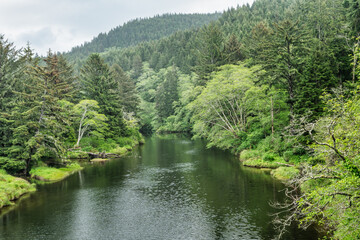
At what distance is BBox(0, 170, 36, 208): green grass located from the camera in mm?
25303

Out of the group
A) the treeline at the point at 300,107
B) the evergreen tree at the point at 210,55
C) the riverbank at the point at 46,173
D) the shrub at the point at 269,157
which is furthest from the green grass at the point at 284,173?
the evergreen tree at the point at 210,55

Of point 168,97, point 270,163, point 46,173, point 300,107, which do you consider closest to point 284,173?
point 270,163

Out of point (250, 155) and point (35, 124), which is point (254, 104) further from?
point (35, 124)

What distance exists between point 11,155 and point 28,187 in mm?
6529

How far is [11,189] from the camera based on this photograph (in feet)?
89.0

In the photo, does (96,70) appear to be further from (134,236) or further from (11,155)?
(134,236)

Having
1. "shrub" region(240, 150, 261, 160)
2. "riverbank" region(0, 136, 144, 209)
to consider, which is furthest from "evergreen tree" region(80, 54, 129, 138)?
"shrub" region(240, 150, 261, 160)

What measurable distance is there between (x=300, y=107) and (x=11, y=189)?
104 ft

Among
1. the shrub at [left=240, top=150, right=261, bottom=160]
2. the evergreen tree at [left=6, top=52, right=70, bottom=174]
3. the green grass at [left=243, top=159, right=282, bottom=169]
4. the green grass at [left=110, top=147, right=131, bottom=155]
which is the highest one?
the evergreen tree at [left=6, top=52, right=70, bottom=174]

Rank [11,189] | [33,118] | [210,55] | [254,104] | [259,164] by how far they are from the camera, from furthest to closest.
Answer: [210,55]
[254,104]
[259,164]
[33,118]
[11,189]

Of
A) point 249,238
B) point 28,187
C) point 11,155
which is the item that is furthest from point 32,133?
point 249,238

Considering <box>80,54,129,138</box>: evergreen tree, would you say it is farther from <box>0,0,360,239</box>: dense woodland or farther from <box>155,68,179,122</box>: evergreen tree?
<box>155,68,179,122</box>: evergreen tree

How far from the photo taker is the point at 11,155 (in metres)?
33.7

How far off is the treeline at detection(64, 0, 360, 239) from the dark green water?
311 cm
